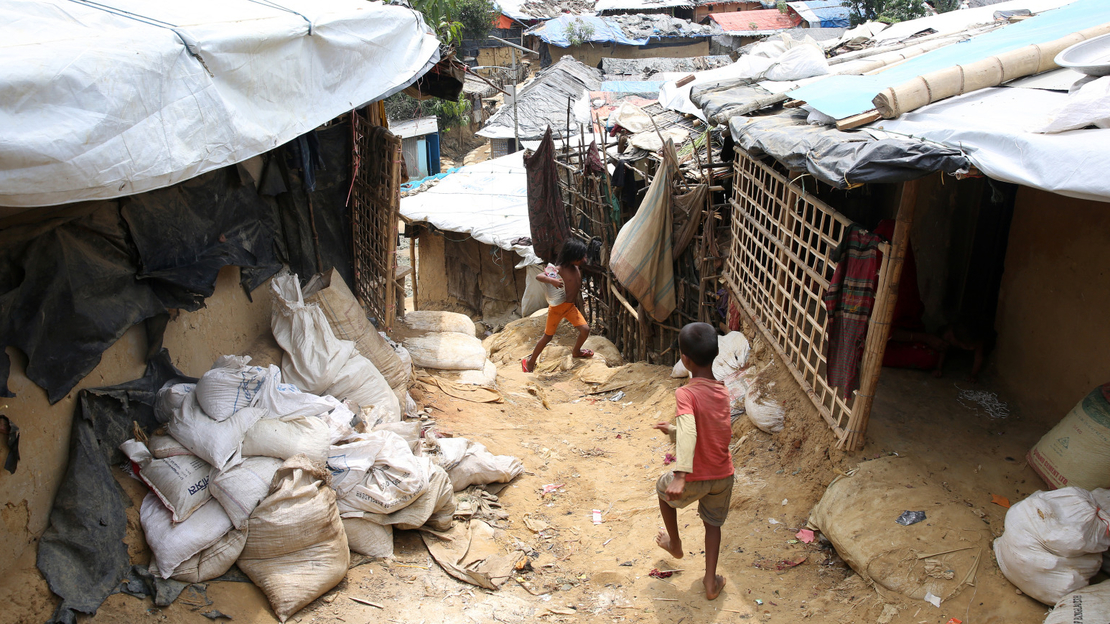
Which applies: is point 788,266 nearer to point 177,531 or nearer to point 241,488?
point 241,488

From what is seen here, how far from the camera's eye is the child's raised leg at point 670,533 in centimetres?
331

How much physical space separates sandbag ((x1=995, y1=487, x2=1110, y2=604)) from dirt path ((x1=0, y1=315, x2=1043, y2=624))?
113 millimetres

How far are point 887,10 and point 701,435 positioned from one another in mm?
22008

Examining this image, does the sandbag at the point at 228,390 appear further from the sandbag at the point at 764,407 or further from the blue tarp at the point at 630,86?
the blue tarp at the point at 630,86

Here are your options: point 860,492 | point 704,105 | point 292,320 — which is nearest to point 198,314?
point 292,320

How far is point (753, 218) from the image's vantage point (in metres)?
5.45

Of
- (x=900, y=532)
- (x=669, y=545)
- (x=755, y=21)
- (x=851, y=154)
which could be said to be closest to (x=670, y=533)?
(x=669, y=545)

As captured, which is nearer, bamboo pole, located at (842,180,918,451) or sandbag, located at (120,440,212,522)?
sandbag, located at (120,440,212,522)

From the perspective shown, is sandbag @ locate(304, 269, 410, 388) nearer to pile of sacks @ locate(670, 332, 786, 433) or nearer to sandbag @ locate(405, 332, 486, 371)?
sandbag @ locate(405, 332, 486, 371)

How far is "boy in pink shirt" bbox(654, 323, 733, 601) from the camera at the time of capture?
2.94m

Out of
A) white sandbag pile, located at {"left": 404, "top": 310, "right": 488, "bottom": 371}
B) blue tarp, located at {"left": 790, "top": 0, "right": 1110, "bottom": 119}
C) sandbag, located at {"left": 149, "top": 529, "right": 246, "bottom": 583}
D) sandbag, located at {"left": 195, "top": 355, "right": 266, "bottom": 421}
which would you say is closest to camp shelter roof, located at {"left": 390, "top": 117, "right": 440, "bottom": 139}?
white sandbag pile, located at {"left": 404, "top": 310, "right": 488, "bottom": 371}

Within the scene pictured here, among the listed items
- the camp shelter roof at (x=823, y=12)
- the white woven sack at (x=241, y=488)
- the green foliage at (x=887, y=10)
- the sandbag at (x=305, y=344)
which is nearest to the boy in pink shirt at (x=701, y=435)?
the white woven sack at (x=241, y=488)

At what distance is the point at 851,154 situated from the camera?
3.24m

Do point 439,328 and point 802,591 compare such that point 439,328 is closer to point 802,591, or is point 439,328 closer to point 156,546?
point 156,546
